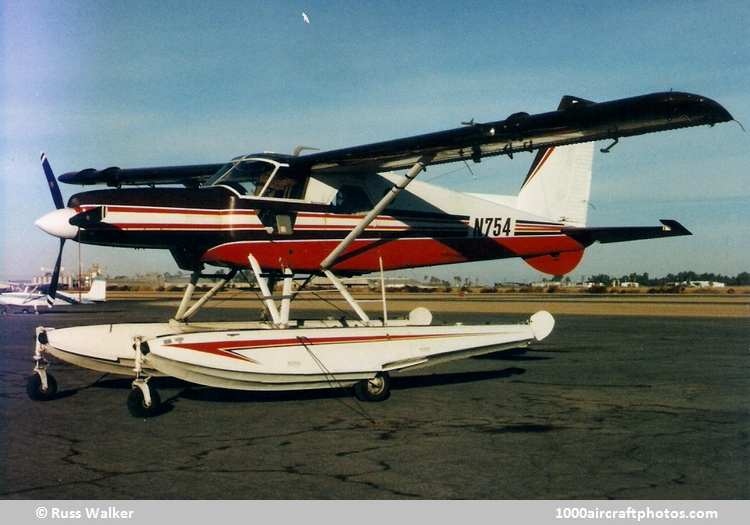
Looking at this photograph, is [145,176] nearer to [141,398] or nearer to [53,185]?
[53,185]

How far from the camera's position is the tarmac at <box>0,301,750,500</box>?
5.22 meters

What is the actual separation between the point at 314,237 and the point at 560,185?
20.4 feet

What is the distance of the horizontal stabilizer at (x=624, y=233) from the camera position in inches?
513

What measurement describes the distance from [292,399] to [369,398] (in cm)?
107

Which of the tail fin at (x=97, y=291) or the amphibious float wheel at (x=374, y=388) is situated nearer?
the amphibious float wheel at (x=374, y=388)

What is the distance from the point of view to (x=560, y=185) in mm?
14859

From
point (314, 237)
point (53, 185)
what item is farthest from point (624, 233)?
point (53, 185)

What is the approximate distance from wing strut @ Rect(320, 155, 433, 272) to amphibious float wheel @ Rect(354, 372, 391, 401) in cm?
222

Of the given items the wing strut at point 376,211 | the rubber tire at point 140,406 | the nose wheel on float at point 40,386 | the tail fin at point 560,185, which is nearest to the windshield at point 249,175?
the wing strut at point 376,211

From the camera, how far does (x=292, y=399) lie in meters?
9.70

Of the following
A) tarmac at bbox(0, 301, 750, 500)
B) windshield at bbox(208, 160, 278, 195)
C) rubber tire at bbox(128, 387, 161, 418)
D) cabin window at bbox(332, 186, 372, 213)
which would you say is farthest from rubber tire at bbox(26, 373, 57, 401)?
cabin window at bbox(332, 186, 372, 213)

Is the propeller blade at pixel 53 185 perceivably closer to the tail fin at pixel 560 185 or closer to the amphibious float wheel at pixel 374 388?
the amphibious float wheel at pixel 374 388

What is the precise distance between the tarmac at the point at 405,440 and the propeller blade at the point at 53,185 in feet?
9.11

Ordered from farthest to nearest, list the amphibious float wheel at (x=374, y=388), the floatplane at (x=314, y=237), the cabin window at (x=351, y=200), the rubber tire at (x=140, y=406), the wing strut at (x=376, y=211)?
the cabin window at (x=351, y=200), the wing strut at (x=376, y=211), the amphibious float wheel at (x=374, y=388), the floatplane at (x=314, y=237), the rubber tire at (x=140, y=406)
